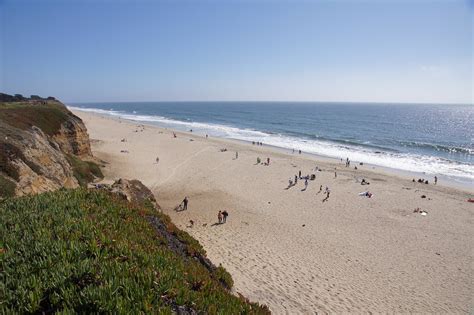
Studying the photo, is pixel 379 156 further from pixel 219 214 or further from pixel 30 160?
pixel 30 160

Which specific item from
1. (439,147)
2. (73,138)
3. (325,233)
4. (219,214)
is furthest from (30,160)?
(439,147)

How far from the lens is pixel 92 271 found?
4.83m

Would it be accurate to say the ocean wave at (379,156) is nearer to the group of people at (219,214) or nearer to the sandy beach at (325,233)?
the sandy beach at (325,233)

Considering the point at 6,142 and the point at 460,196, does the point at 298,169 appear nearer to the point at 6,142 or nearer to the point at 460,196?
the point at 460,196

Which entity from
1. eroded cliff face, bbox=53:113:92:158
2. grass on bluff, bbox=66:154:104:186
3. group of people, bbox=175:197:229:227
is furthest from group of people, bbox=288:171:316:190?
eroded cliff face, bbox=53:113:92:158

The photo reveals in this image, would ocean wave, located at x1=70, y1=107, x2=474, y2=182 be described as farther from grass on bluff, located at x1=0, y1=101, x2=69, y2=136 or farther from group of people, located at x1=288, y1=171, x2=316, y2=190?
grass on bluff, located at x1=0, y1=101, x2=69, y2=136

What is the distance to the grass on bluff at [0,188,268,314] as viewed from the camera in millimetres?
4336

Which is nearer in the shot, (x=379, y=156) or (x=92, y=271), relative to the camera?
(x=92, y=271)

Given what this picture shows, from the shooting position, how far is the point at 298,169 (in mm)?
36938

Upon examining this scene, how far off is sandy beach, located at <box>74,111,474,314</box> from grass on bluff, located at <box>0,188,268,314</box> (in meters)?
5.96

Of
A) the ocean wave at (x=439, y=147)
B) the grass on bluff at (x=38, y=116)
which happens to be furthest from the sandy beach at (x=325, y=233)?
the ocean wave at (x=439, y=147)

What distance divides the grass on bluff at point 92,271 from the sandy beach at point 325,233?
5964mm

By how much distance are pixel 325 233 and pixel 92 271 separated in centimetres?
1612

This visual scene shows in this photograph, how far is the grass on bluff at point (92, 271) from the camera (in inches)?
171
